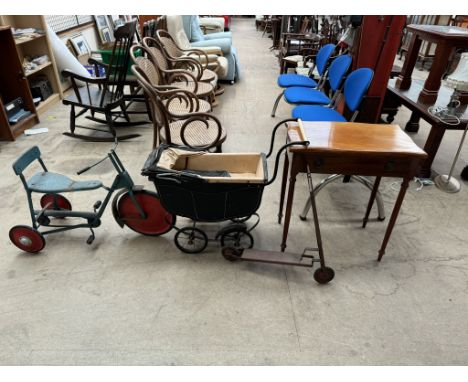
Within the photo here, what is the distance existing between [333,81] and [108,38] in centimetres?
435

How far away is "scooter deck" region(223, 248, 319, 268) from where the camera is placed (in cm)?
162

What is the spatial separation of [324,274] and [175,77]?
7.81 feet

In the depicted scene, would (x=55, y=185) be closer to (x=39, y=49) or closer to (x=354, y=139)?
(x=354, y=139)

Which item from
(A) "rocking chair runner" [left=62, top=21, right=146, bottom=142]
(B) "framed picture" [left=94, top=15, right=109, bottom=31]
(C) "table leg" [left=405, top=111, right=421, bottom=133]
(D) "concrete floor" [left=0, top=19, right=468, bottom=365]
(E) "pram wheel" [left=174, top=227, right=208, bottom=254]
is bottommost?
(D) "concrete floor" [left=0, top=19, right=468, bottom=365]

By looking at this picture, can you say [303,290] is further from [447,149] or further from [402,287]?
[447,149]

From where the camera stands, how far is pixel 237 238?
70.9 inches

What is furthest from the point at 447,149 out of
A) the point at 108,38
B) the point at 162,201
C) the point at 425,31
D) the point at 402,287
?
the point at 108,38

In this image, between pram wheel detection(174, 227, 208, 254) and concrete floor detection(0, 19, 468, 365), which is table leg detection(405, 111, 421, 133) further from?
pram wheel detection(174, 227, 208, 254)

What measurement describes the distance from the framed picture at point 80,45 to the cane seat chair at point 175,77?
6.22 ft

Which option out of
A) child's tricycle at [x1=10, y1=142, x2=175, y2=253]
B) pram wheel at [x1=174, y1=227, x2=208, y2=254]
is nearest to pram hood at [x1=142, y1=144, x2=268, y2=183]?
child's tricycle at [x1=10, y1=142, x2=175, y2=253]

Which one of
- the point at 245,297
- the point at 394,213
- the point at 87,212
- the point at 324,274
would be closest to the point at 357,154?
the point at 394,213

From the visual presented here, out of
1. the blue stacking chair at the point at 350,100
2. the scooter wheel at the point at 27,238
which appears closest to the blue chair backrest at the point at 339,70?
the blue stacking chair at the point at 350,100

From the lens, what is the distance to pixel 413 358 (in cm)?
132

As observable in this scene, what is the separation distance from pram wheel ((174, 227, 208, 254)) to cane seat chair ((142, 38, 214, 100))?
142cm
